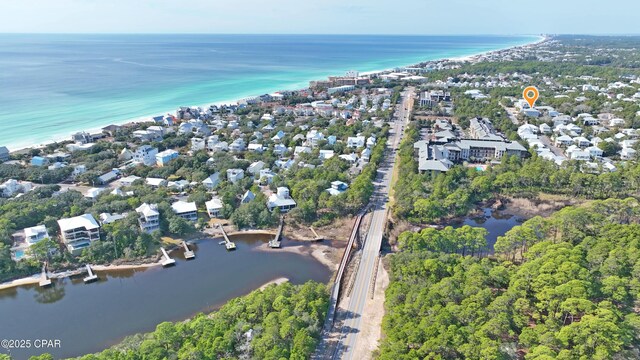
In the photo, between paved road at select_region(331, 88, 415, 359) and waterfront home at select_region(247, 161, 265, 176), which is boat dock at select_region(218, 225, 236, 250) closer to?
paved road at select_region(331, 88, 415, 359)

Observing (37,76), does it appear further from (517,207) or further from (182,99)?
(517,207)

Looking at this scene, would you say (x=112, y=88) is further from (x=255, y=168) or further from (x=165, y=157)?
(x=255, y=168)

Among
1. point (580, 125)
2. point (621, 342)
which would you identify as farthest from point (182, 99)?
point (621, 342)

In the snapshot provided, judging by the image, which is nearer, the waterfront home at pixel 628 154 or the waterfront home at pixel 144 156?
the waterfront home at pixel 628 154

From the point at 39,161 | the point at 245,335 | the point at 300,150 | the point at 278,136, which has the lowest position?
the point at 245,335

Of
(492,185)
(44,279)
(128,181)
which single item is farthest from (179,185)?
(492,185)

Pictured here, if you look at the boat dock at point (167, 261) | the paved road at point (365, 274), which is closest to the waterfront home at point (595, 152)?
the paved road at point (365, 274)

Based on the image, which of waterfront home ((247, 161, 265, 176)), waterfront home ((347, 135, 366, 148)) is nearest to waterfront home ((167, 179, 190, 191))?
waterfront home ((247, 161, 265, 176))

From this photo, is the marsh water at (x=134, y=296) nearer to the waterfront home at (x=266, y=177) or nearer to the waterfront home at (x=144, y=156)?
the waterfront home at (x=266, y=177)
